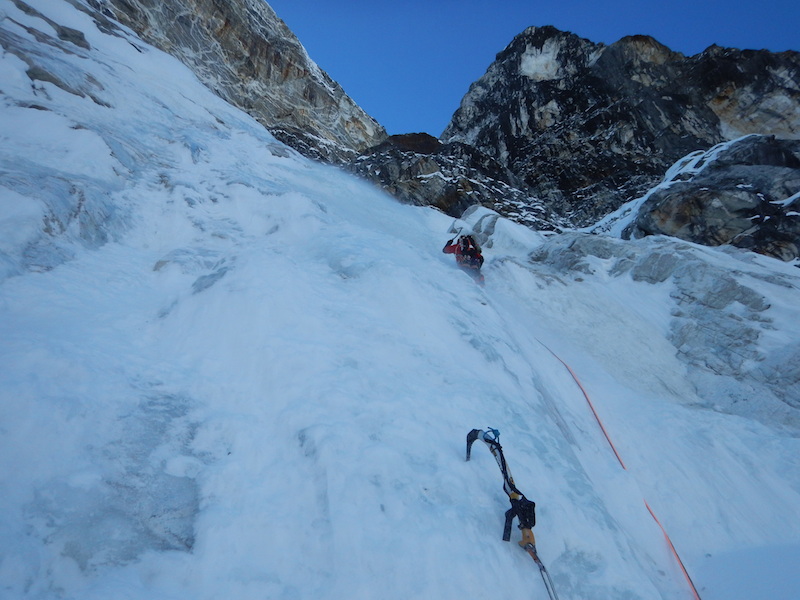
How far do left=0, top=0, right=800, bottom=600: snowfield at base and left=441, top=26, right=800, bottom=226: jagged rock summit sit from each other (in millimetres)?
29101

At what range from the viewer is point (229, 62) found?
34750 mm

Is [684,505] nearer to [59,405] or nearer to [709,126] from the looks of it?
[59,405]

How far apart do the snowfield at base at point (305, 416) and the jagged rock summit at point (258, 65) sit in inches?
992

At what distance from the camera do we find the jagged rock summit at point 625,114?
3547 cm

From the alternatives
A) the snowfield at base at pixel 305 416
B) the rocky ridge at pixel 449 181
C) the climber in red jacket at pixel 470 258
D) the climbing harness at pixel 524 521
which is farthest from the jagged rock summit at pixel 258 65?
the climbing harness at pixel 524 521

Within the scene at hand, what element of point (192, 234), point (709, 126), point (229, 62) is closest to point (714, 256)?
point (192, 234)

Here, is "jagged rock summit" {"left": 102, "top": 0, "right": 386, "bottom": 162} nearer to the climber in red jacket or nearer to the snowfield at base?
the snowfield at base

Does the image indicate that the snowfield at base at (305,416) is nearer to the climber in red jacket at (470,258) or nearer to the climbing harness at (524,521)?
the climbing harness at (524,521)

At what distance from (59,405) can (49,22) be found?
19.2m

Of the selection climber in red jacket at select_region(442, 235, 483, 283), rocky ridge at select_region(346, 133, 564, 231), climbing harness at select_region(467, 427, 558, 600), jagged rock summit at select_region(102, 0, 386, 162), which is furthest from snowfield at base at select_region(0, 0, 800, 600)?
jagged rock summit at select_region(102, 0, 386, 162)

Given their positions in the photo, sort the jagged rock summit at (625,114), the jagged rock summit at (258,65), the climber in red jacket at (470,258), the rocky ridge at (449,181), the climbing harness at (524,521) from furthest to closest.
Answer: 1. the jagged rock summit at (625,114)
2. the jagged rock summit at (258,65)
3. the rocky ridge at (449,181)
4. the climber in red jacket at (470,258)
5. the climbing harness at (524,521)

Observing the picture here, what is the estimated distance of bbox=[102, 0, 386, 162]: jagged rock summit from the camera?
30.6 meters

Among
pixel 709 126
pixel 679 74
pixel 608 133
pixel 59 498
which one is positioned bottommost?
pixel 59 498

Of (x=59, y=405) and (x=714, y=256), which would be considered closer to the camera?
(x=59, y=405)
